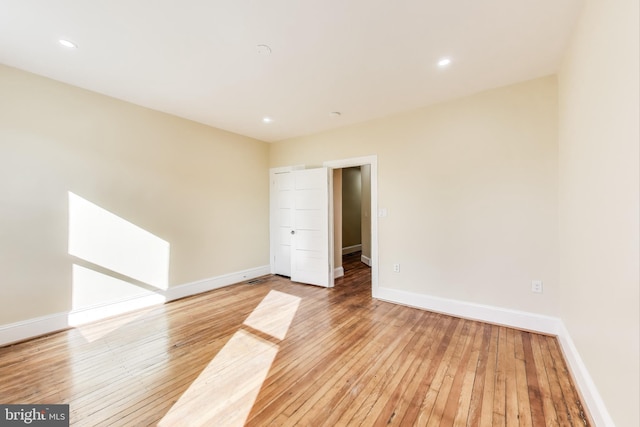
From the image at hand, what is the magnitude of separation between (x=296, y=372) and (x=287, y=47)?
9.01ft

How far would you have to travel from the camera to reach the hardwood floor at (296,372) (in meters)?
1.63

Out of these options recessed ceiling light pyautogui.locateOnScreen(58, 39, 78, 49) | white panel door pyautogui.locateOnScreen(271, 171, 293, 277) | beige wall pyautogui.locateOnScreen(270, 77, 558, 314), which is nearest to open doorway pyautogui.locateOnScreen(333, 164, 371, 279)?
white panel door pyautogui.locateOnScreen(271, 171, 293, 277)

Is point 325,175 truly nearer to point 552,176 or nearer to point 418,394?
point 552,176

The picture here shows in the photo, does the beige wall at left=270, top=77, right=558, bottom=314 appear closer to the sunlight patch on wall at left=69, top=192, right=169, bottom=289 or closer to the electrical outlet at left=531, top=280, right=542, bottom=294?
the electrical outlet at left=531, top=280, right=542, bottom=294

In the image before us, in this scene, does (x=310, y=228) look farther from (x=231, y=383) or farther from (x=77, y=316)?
(x=77, y=316)

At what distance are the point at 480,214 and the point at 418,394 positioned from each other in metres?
→ 2.14

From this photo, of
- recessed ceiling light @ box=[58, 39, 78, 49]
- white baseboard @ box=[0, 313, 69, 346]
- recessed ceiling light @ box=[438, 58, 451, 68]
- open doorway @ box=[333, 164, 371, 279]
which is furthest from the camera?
open doorway @ box=[333, 164, 371, 279]

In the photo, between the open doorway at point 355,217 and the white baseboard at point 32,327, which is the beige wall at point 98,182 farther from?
the open doorway at point 355,217

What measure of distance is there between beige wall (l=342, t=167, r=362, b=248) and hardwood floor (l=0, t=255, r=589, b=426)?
414 cm

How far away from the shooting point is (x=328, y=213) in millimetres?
4375

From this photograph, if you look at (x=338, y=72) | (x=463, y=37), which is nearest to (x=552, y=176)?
(x=463, y=37)

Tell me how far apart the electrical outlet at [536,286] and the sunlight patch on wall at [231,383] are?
273 centimetres

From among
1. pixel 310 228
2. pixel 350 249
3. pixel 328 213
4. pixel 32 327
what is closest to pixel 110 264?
pixel 32 327

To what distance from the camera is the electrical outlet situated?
269cm
